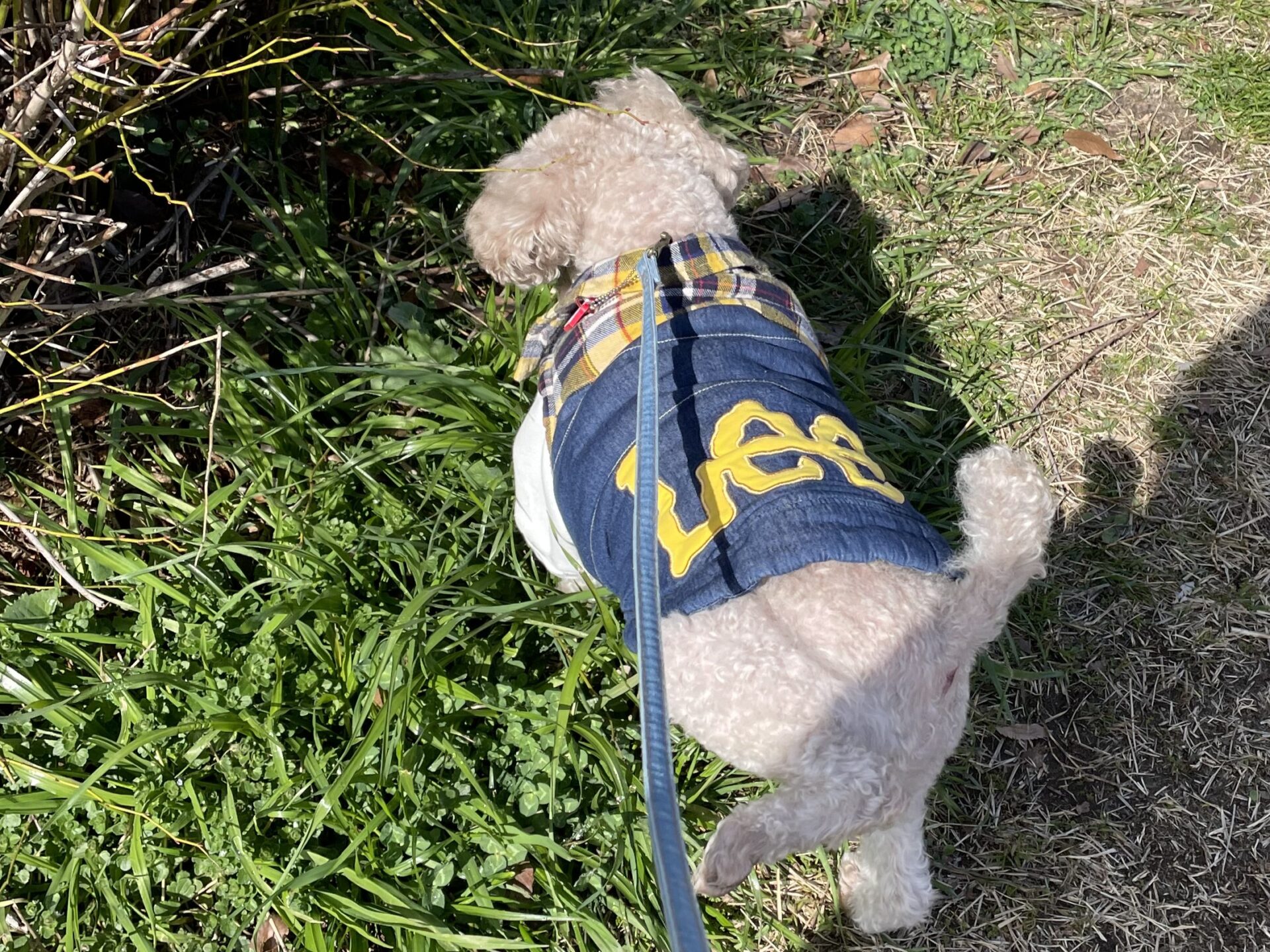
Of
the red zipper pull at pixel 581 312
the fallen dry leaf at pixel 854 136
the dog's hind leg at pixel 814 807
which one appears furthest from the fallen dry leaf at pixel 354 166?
the dog's hind leg at pixel 814 807

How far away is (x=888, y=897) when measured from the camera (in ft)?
6.59

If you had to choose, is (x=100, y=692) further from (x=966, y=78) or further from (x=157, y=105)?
(x=966, y=78)

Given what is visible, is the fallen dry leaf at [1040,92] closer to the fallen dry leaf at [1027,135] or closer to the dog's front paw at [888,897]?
the fallen dry leaf at [1027,135]

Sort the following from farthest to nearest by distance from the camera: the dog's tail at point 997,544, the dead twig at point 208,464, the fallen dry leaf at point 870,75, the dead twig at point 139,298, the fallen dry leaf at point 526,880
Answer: the fallen dry leaf at point 870,75 → the fallen dry leaf at point 526,880 → the dead twig at point 208,464 → the dead twig at point 139,298 → the dog's tail at point 997,544

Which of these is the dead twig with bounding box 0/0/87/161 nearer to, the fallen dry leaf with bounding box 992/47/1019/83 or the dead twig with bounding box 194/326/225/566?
the dead twig with bounding box 194/326/225/566

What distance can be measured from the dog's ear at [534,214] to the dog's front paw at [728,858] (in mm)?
1486

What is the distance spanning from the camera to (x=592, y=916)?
213 centimetres

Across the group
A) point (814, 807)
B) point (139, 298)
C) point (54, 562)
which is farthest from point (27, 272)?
point (814, 807)

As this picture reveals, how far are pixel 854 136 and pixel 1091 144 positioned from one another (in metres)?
0.98

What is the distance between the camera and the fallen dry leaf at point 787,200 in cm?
325

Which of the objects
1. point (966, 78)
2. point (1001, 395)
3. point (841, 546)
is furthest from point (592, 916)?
point (966, 78)

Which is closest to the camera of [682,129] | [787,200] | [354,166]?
[682,129]

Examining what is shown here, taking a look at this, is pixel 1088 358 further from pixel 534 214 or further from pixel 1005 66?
pixel 534 214

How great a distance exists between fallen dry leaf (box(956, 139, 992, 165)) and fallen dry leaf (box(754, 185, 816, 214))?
2.13 ft
